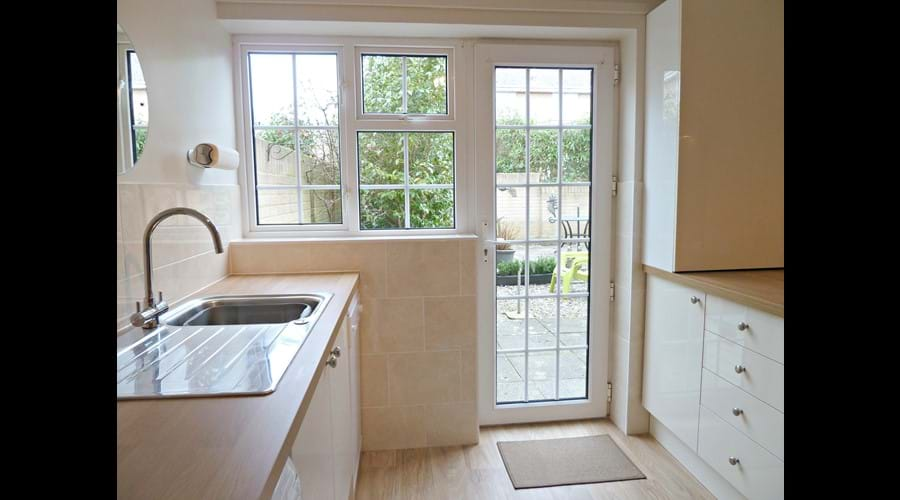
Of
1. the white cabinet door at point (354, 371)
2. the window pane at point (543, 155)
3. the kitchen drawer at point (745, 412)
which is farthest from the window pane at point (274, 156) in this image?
the kitchen drawer at point (745, 412)

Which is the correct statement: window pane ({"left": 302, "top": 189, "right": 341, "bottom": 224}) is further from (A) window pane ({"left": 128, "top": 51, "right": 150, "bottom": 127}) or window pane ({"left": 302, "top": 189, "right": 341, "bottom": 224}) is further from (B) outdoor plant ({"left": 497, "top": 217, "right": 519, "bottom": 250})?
(A) window pane ({"left": 128, "top": 51, "right": 150, "bottom": 127})

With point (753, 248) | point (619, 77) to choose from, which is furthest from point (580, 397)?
point (619, 77)

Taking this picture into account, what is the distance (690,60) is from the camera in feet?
6.97

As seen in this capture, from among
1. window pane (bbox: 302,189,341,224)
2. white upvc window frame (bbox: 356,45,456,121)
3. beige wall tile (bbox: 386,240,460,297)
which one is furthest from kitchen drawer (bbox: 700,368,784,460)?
window pane (bbox: 302,189,341,224)

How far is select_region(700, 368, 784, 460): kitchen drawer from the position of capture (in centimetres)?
169

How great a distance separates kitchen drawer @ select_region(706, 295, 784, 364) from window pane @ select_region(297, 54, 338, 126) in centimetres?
192

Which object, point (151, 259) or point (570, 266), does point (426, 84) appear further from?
point (151, 259)

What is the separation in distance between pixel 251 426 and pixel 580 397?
227 cm

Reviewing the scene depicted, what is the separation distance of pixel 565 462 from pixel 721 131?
163 cm

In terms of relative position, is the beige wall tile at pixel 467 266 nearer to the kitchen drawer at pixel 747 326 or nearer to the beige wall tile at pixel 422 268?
the beige wall tile at pixel 422 268

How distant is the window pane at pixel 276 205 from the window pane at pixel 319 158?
11 centimetres

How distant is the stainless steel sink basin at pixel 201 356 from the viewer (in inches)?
40.5
